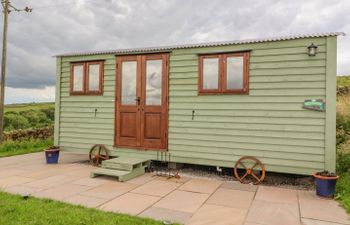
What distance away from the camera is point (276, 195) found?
15.2ft

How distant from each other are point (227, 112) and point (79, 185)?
3.34 meters

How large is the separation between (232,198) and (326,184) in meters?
1.58

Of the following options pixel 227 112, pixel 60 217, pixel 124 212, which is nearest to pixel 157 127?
pixel 227 112

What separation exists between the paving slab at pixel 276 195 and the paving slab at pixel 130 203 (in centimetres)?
183

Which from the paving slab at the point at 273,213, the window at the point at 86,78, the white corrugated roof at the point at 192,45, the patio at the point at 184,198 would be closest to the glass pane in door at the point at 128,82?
the white corrugated roof at the point at 192,45

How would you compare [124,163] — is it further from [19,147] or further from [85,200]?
[19,147]

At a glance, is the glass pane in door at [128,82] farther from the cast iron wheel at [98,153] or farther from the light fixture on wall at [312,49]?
the light fixture on wall at [312,49]

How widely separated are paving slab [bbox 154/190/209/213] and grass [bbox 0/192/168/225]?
70cm

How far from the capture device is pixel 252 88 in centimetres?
550

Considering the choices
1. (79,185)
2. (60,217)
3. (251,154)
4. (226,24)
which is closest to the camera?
(60,217)

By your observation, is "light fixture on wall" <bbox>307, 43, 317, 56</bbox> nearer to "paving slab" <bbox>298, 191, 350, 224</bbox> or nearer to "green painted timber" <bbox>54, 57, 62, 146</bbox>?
"paving slab" <bbox>298, 191, 350, 224</bbox>

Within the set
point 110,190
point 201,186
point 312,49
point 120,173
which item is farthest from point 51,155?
point 312,49

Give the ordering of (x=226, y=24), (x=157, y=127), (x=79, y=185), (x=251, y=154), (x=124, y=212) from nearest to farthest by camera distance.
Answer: (x=124, y=212) → (x=79, y=185) → (x=251, y=154) → (x=157, y=127) → (x=226, y=24)

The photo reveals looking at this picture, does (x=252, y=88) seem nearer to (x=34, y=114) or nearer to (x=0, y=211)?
(x=0, y=211)
